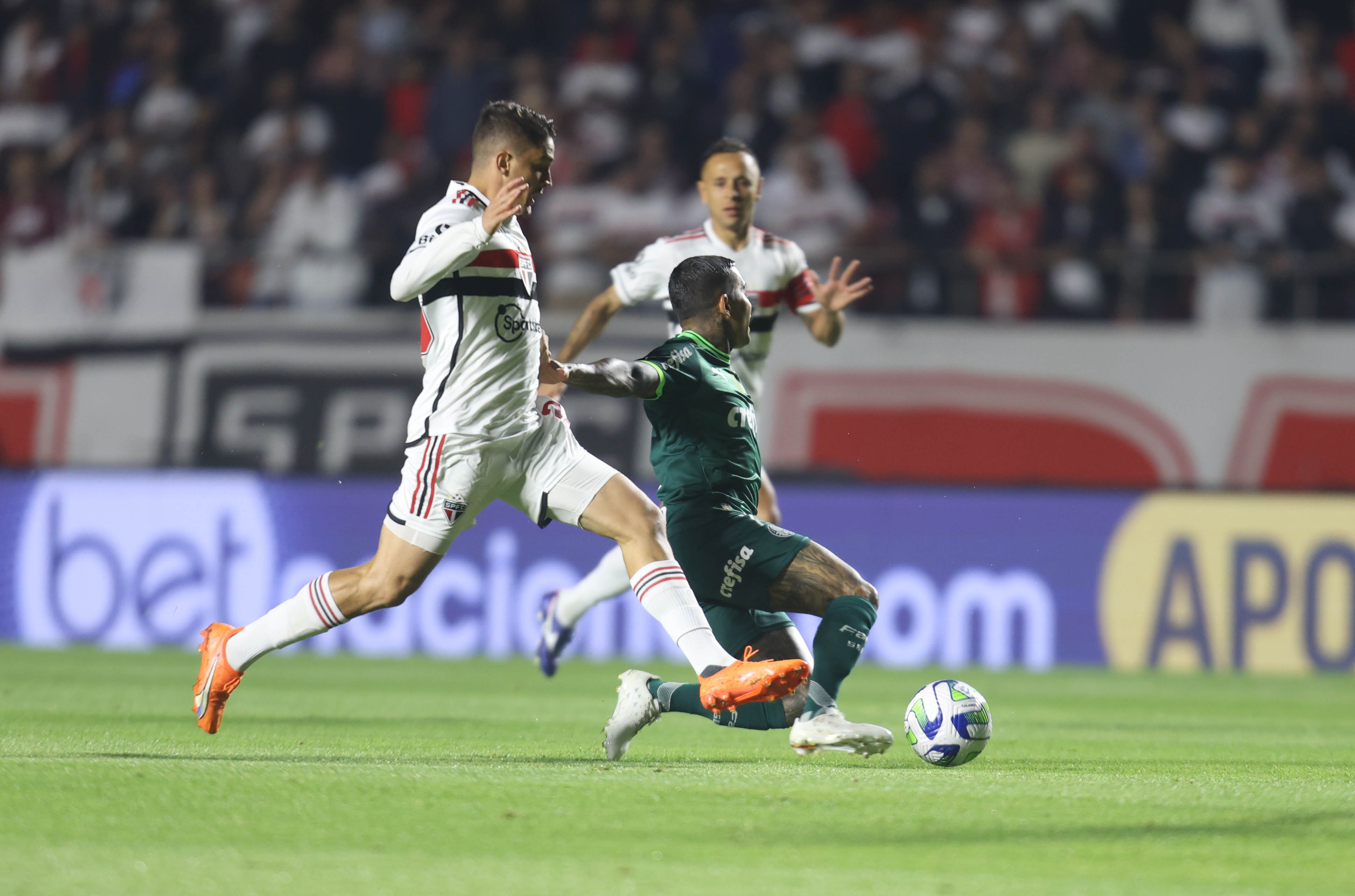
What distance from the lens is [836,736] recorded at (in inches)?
211

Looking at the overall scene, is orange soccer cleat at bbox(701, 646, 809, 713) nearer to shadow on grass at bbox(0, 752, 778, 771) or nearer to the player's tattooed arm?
shadow on grass at bbox(0, 752, 778, 771)

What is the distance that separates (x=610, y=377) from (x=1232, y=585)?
291 inches

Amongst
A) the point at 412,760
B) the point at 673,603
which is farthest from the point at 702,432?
the point at 412,760

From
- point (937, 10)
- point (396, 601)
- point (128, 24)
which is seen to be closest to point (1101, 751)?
point (396, 601)

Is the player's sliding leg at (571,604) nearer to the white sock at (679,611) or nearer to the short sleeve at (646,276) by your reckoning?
the short sleeve at (646,276)

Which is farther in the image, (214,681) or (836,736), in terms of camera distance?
(214,681)

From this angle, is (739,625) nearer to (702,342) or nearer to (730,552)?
(730,552)

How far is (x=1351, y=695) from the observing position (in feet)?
32.2

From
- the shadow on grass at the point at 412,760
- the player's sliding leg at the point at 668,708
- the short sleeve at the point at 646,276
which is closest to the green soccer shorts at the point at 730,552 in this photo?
the player's sliding leg at the point at 668,708

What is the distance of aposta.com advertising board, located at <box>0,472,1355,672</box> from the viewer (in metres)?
11.4

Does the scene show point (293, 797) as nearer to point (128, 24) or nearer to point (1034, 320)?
point (1034, 320)

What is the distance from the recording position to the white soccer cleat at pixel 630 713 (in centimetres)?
542

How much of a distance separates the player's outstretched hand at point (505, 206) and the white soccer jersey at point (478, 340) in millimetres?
219

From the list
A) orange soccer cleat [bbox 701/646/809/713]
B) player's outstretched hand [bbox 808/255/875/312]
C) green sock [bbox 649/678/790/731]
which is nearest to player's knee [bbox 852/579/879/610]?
green sock [bbox 649/678/790/731]
